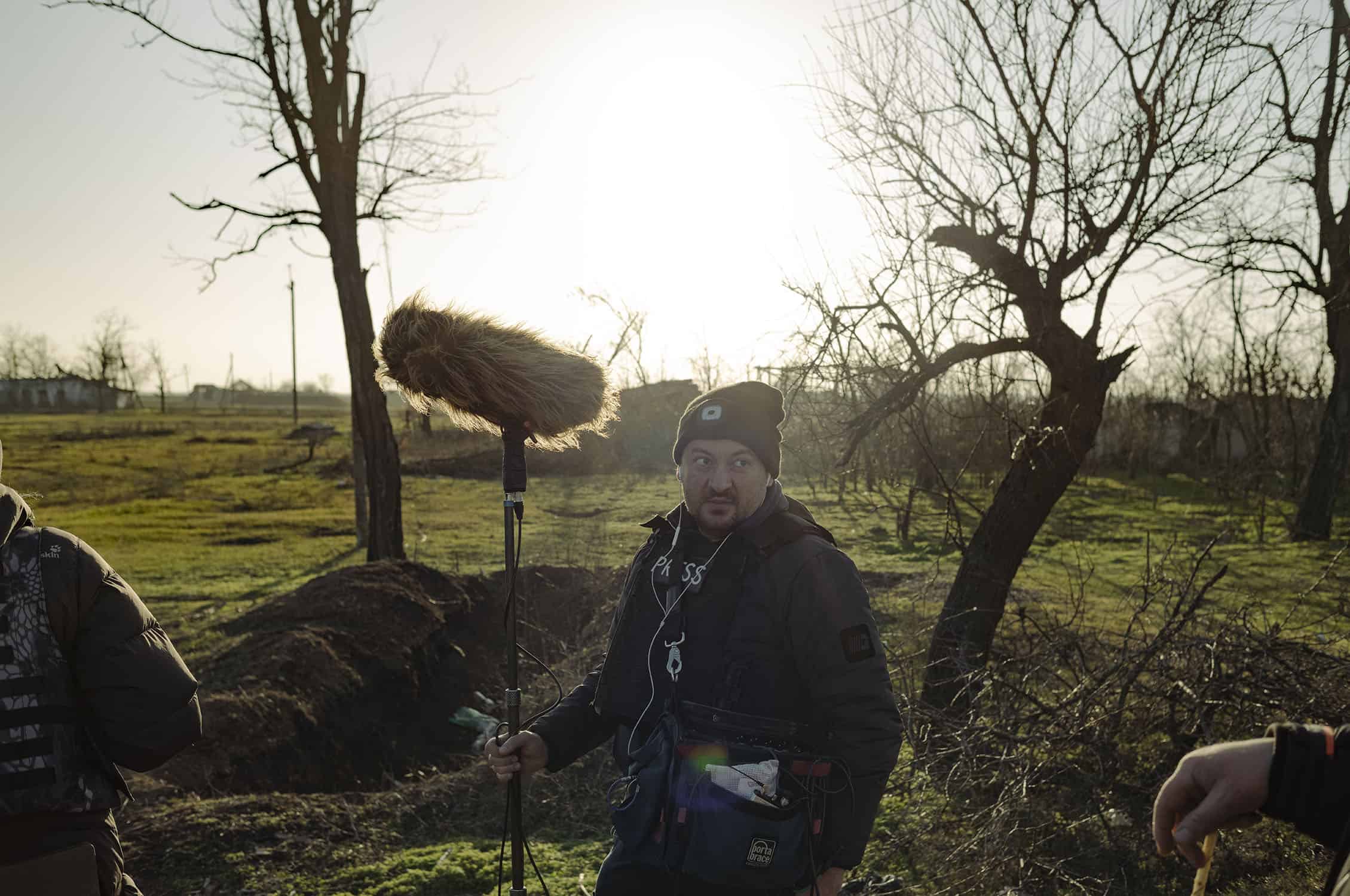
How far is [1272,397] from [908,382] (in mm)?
23235

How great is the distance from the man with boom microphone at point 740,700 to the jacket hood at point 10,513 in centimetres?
135

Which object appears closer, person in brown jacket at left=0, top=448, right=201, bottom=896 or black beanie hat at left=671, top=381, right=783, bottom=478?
person in brown jacket at left=0, top=448, right=201, bottom=896

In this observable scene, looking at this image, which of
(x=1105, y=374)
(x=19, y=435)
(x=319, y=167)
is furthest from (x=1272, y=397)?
(x=19, y=435)

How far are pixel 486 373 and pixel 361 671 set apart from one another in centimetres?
584

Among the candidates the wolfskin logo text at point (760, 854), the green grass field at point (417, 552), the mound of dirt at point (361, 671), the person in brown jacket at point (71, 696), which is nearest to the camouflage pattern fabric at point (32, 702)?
the person in brown jacket at point (71, 696)

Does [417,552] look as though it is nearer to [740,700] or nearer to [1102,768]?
[1102,768]

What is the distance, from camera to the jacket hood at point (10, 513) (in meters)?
2.15

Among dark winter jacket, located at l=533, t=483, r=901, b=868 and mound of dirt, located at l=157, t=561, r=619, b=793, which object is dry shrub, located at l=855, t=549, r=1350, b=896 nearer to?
dark winter jacket, located at l=533, t=483, r=901, b=868

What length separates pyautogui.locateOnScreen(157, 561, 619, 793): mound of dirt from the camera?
20.9 ft

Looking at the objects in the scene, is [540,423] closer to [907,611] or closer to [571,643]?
[571,643]

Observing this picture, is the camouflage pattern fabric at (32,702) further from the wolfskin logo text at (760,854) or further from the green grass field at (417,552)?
the wolfskin logo text at (760,854)

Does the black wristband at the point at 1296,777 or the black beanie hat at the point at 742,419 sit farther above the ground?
the black beanie hat at the point at 742,419

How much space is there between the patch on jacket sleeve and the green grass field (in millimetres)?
2596

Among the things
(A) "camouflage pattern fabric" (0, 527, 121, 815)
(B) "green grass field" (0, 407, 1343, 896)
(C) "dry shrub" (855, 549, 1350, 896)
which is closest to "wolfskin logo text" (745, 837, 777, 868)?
(A) "camouflage pattern fabric" (0, 527, 121, 815)
